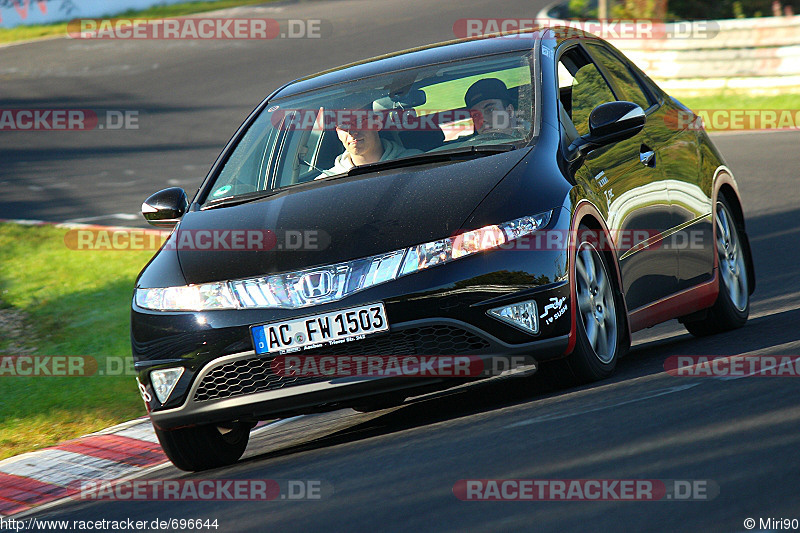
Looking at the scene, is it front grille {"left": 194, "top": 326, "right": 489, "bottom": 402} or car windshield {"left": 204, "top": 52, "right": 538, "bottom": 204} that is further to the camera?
car windshield {"left": 204, "top": 52, "right": 538, "bottom": 204}

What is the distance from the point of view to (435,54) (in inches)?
277

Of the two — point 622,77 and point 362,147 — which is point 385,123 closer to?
point 362,147

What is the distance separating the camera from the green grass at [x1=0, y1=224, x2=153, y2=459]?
780 cm

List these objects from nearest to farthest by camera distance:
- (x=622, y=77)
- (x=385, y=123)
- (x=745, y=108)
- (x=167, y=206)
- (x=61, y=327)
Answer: (x=385, y=123)
(x=167, y=206)
(x=622, y=77)
(x=61, y=327)
(x=745, y=108)

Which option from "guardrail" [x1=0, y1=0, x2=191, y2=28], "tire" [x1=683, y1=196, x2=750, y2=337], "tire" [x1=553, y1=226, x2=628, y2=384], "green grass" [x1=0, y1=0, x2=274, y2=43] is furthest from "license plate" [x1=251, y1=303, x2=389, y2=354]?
"guardrail" [x1=0, y1=0, x2=191, y2=28]

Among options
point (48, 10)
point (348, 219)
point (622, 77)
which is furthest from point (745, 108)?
point (48, 10)

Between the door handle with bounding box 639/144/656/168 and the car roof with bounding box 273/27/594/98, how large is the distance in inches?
29.4

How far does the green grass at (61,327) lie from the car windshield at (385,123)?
77.0 inches

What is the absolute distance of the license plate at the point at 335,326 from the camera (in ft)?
17.4

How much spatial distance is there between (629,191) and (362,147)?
1357 millimetres

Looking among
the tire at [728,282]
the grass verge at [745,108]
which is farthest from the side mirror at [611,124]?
the grass verge at [745,108]

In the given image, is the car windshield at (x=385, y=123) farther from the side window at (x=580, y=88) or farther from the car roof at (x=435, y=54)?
the side window at (x=580, y=88)

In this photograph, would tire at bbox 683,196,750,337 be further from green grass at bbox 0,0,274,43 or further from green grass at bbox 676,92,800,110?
green grass at bbox 0,0,274,43

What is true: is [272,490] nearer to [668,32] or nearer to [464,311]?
[464,311]
